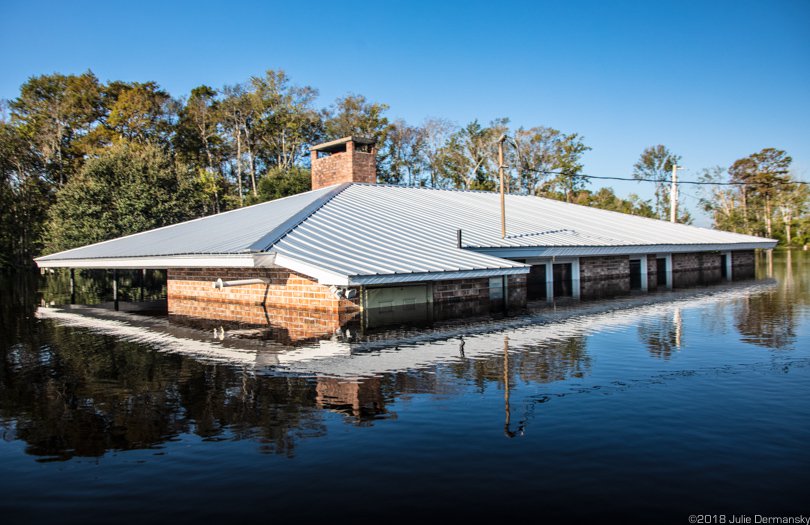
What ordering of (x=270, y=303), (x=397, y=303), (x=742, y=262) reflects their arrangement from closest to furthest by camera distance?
(x=397, y=303), (x=270, y=303), (x=742, y=262)

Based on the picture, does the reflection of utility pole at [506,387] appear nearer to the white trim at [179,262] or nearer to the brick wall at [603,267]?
the white trim at [179,262]

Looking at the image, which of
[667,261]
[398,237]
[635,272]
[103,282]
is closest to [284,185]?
[103,282]

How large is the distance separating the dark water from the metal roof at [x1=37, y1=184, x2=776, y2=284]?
2.81m

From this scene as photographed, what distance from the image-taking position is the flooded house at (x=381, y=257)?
12.4m

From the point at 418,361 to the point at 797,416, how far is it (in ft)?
14.6

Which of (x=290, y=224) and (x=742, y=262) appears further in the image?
(x=742, y=262)

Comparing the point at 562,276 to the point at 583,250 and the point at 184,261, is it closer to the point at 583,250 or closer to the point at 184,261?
the point at 583,250

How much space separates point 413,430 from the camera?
518 cm

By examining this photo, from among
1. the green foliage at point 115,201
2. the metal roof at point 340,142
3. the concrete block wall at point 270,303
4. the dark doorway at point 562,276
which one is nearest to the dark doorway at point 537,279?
the dark doorway at point 562,276

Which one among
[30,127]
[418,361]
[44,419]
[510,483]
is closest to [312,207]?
[418,361]

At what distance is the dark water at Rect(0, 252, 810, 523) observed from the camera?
12.5ft

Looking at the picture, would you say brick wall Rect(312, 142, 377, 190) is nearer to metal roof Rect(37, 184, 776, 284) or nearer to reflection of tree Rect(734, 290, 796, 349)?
metal roof Rect(37, 184, 776, 284)

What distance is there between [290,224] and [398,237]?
2821 mm

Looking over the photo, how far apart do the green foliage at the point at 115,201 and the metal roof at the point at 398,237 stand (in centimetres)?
1083
